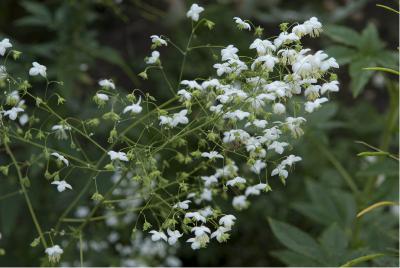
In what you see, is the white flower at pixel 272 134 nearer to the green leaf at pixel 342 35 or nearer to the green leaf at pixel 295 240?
the green leaf at pixel 295 240

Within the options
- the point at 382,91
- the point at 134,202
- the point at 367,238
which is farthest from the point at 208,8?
the point at 382,91

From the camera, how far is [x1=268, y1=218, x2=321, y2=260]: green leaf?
1.80 m

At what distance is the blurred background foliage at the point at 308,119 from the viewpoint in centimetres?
195

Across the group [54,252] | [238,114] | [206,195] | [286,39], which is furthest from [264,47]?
[54,252]

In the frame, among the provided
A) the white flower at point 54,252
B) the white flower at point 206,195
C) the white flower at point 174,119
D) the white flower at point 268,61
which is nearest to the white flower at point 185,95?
the white flower at point 174,119

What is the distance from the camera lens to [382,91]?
14.4ft

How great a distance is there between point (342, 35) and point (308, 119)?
35 centimetres

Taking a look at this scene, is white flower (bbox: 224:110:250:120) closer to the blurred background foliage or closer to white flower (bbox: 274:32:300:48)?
white flower (bbox: 274:32:300:48)

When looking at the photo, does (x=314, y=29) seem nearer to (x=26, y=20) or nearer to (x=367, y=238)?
(x=367, y=238)

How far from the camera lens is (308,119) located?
2.25 m

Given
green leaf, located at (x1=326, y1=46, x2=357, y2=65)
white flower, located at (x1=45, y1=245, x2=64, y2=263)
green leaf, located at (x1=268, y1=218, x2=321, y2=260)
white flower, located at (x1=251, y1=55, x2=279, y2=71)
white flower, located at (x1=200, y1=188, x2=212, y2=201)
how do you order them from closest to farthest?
white flower, located at (x1=251, y1=55, x2=279, y2=71)
white flower, located at (x1=45, y1=245, x2=64, y2=263)
white flower, located at (x1=200, y1=188, x2=212, y2=201)
green leaf, located at (x1=268, y1=218, x2=321, y2=260)
green leaf, located at (x1=326, y1=46, x2=357, y2=65)

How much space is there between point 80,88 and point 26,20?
53 cm

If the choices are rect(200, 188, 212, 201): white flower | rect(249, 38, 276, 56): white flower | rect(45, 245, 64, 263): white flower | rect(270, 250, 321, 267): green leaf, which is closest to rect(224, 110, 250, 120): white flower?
rect(249, 38, 276, 56): white flower

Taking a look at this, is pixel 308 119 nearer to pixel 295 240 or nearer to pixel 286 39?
pixel 295 240
